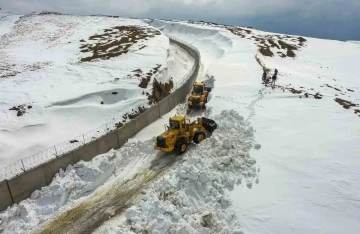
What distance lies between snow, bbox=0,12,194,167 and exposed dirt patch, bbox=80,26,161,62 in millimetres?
1713

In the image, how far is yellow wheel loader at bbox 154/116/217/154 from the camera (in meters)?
17.0

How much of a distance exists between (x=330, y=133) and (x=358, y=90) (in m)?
16.6

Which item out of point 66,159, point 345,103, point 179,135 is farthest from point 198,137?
point 345,103

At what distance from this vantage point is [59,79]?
1065 inches

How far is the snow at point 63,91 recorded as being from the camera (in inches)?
753

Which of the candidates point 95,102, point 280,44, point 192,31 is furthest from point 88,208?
point 192,31

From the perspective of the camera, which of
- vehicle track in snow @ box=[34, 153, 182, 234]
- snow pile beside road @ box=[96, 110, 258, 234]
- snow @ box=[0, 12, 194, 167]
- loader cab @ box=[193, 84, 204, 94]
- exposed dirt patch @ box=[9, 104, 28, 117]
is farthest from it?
loader cab @ box=[193, 84, 204, 94]

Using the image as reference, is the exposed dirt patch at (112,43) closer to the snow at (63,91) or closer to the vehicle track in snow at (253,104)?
the snow at (63,91)

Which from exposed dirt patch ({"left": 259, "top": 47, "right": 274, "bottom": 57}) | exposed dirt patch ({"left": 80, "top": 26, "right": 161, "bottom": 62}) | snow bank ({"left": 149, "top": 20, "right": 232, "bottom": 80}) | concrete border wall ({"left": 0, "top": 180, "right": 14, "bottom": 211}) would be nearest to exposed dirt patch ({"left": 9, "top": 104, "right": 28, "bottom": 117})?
concrete border wall ({"left": 0, "top": 180, "right": 14, "bottom": 211})

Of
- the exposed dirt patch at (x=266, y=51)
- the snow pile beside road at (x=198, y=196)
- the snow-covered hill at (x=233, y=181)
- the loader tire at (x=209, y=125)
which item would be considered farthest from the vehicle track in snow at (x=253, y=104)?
the exposed dirt patch at (x=266, y=51)

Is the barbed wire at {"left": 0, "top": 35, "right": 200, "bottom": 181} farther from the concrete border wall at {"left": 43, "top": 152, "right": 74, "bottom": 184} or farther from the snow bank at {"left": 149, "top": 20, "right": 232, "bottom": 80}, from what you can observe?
the snow bank at {"left": 149, "top": 20, "right": 232, "bottom": 80}

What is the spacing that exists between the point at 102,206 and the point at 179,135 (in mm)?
6219

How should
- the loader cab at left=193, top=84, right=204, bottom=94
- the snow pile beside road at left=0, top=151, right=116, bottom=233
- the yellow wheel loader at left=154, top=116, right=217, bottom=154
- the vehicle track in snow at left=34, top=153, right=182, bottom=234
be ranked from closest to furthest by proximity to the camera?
the vehicle track in snow at left=34, top=153, right=182, bottom=234 < the snow pile beside road at left=0, top=151, right=116, bottom=233 < the yellow wheel loader at left=154, top=116, right=217, bottom=154 < the loader cab at left=193, top=84, right=204, bottom=94

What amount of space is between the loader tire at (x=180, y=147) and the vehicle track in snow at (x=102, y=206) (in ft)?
3.59
